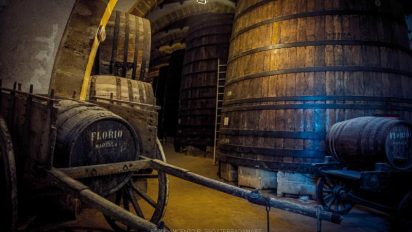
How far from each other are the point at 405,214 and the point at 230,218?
6.66ft

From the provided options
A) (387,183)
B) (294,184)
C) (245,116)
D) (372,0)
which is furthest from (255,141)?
(372,0)

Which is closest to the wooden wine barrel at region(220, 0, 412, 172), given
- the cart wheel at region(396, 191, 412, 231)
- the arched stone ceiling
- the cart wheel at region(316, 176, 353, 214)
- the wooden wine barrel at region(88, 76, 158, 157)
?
the cart wheel at region(316, 176, 353, 214)

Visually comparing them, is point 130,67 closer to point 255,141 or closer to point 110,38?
→ point 110,38

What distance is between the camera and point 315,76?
4.54m

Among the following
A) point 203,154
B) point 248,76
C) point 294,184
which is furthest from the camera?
point 203,154

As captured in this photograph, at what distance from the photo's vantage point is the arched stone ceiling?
1188 centimetres

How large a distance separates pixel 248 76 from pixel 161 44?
37.2 ft

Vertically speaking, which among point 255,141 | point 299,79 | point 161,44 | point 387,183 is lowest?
point 387,183

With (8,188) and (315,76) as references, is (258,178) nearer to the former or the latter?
(315,76)

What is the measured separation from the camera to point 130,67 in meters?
5.51

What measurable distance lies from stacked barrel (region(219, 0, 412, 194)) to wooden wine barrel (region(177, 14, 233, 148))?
404cm

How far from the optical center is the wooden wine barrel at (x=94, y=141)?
2273 mm

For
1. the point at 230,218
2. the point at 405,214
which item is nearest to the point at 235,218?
the point at 230,218

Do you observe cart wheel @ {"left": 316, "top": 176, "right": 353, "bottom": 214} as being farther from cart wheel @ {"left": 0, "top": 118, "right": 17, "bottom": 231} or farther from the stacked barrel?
cart wheel @ {"left": 0, "top": 118, "right": 17, "bottom": 231}
